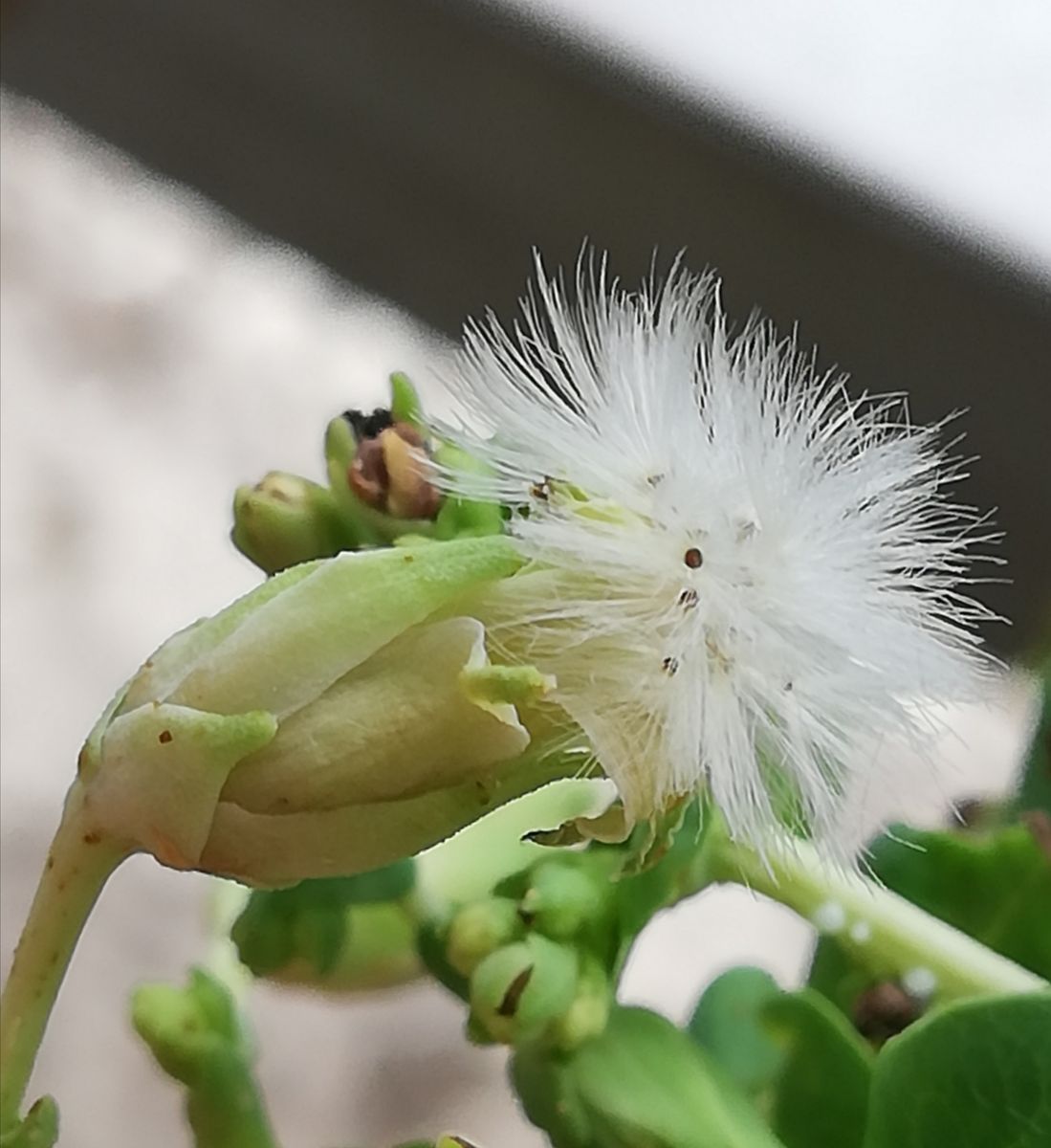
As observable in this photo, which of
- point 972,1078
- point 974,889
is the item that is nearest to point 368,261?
point 974,889

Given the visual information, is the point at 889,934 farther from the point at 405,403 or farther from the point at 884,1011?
the point at 405,403

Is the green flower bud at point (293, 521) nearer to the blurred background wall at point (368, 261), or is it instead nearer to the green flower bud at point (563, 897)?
the green flower bud at point (563, 897)

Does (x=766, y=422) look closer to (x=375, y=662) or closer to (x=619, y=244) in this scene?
(x=375, y=662)

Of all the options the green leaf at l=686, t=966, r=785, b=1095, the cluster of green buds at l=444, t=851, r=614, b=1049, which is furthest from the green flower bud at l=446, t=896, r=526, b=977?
the green leaf at l=686, t=966, r=785, b=1095

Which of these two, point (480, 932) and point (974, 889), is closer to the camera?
point (480, 932)

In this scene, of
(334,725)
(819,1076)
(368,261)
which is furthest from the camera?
(368,261)

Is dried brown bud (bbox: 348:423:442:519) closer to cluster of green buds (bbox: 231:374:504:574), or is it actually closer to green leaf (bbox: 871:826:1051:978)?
cluster of green buds (bbox: 231:374:504:574)

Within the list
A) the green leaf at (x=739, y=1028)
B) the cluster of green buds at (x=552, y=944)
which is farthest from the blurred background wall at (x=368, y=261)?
the cluster of green buds at (x=552, y=944)
